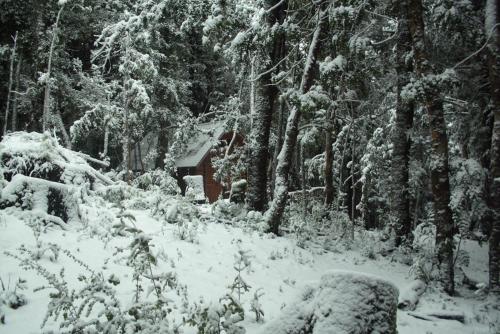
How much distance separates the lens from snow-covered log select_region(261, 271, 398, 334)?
3.37 m

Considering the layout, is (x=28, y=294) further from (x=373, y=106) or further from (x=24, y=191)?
(x=373, y=106)

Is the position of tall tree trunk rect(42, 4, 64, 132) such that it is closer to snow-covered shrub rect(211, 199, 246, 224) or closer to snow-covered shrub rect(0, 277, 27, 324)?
snow-covered shrub rect(211, 199, 246, 224)

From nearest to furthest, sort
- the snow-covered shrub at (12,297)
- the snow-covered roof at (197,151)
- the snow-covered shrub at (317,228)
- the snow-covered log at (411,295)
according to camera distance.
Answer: the snow-covered shrub at (12,297) → the snow-covered log at (411,295) → the snow-covered shrub at (317,228) → the snow-covered roof at (197,151)

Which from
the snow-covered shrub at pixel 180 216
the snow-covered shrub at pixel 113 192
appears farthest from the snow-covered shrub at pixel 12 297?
the snow-covered shrub at pixel 113 192

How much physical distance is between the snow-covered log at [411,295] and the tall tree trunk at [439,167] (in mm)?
644

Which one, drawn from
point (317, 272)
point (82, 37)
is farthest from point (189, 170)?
point (317, 272)

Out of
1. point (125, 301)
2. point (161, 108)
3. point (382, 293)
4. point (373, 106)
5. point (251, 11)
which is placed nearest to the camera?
point (382, 293)

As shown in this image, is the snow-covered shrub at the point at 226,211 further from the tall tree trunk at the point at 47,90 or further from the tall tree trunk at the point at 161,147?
the tall tree trunk at the point at 161,147

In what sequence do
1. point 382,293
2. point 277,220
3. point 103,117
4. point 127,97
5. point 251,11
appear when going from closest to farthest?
point 382,293 → point 277,220 → point 251,11 → point 127,97 → point 103,117

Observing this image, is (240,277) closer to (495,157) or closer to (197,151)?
(495,157)

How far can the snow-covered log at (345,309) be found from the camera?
337 centimetres

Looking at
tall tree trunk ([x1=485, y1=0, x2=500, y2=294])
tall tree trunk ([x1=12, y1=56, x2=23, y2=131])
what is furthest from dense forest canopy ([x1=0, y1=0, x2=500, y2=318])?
tall tree trunk ([x1=12, y1=56, x2=23, y2=131])

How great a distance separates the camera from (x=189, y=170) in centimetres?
2820

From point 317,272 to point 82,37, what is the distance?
2726 centimetres
